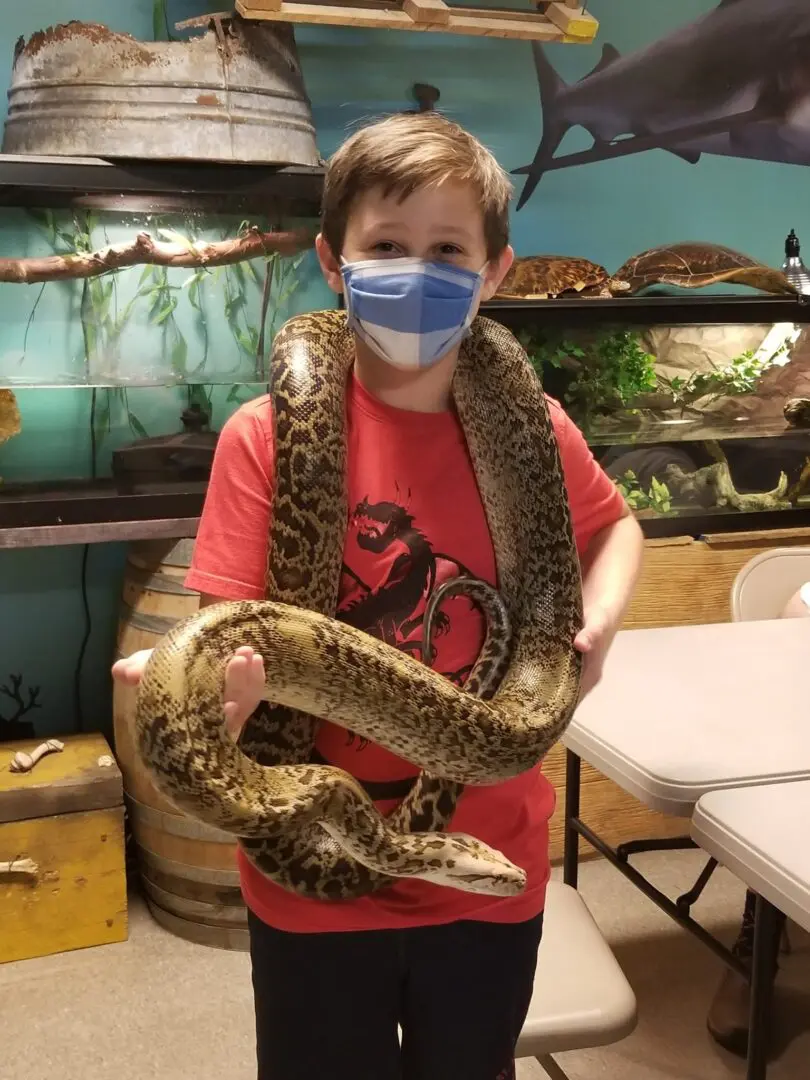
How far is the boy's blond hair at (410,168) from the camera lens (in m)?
1.20

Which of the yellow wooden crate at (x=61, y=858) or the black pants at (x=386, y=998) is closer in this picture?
the black pants at (x=386, y=998)

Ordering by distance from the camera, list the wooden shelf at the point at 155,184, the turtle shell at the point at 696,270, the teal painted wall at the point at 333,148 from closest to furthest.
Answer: the wooden shelf at the point at 155,184
the teal painted wall at the point at 333,148
the turtle shell at the point at 696,270

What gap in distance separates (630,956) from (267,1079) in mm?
1724

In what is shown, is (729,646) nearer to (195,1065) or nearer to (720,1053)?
(720,1053)

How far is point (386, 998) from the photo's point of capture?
4.46 feet

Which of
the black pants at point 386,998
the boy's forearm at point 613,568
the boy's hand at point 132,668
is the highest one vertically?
the boy's hand at point 132,668

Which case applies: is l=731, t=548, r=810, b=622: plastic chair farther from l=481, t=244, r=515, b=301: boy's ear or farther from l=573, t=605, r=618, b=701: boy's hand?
l=481, t=244, r=515, b=301: boy's ear

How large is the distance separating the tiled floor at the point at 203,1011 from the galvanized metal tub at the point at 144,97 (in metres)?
2.11

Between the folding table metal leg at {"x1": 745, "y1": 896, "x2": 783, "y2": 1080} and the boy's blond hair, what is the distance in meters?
1.13

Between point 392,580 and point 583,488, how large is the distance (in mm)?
400

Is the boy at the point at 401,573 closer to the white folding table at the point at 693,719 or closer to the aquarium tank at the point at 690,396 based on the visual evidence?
the white folding table at the point at 693,719

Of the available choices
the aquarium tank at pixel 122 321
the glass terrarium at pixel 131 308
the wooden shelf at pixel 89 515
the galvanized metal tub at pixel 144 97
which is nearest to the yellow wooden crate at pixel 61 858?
the wooden shelf at pixel 89 515

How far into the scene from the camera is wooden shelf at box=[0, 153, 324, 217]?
256cm

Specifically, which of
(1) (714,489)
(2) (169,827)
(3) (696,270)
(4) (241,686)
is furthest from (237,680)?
(3) (696,270)
